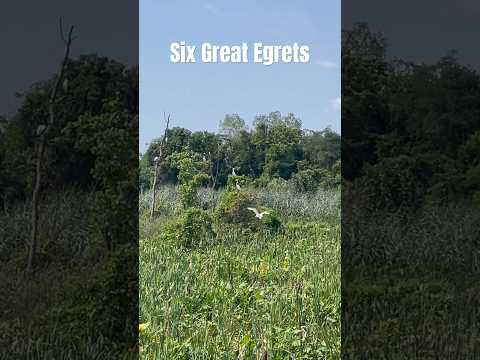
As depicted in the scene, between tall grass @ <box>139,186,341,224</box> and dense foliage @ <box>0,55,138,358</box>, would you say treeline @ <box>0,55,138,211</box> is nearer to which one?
dense foliage @ <box>0,55,138,358</box>

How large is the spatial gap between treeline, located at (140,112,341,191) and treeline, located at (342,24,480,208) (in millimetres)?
1977

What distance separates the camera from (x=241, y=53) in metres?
4.45

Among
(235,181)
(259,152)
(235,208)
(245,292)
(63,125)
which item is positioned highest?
(63,125)

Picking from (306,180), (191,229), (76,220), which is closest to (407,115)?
(306,180)

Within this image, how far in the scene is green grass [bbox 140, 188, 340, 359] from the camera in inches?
173

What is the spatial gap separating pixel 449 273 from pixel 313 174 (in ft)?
6.32

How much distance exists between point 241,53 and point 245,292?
1.52 meters

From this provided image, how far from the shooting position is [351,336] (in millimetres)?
5082

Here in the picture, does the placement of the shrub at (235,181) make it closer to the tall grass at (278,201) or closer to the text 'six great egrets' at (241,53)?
the tall grass at (278,201)

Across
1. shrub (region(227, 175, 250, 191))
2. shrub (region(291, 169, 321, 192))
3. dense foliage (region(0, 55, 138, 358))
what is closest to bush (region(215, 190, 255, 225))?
shrub (region(227, 175, 250, 191))

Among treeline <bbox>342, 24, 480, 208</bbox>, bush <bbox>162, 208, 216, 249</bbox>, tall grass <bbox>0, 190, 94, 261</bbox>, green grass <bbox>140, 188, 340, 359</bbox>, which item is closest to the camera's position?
green grass <bbox>140, 188, 340, 359</bbox>

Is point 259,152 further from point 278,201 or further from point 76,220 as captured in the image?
point 76,220

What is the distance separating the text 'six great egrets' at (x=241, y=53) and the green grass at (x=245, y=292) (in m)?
0.89

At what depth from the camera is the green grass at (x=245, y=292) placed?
4391mm
